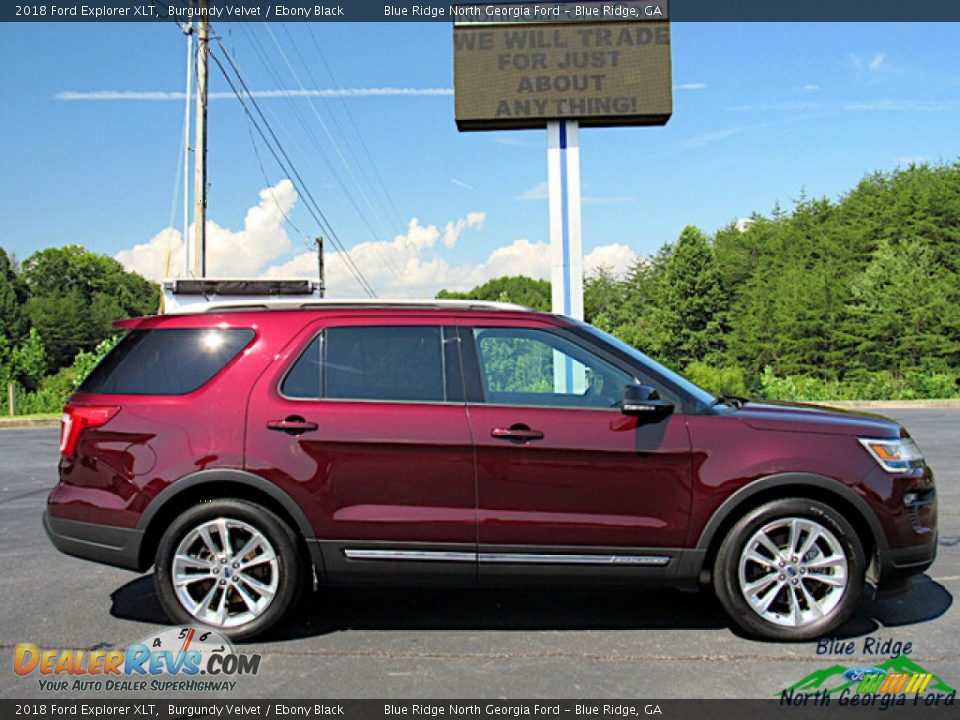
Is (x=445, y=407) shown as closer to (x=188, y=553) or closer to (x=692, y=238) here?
(x=188, y=553)

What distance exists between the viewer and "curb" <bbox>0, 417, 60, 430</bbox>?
22125 millimetres

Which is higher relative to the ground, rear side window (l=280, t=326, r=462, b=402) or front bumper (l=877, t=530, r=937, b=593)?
rear side window (l=280, t=326, r=462, b=402)

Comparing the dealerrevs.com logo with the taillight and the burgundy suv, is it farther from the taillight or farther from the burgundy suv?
the taillight

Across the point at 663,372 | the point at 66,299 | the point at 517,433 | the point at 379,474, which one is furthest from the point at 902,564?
the point at 66,299

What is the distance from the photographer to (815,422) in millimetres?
4691

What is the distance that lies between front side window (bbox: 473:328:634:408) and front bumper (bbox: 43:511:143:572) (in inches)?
81.8

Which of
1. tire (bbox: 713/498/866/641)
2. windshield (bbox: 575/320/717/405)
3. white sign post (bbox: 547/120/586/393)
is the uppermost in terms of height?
white sign post (bbox: 547/120/586/393)

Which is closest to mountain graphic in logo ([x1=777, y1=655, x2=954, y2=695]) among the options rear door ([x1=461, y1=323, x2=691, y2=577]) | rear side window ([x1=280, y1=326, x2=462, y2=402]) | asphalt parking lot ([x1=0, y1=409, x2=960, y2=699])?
asphalt parking lot ([x1=0, y1=409, x2=960, y2=699])

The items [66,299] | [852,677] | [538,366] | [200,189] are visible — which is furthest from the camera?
[66,299]

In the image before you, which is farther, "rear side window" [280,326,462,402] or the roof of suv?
the roof of suv

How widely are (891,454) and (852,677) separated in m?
1.24

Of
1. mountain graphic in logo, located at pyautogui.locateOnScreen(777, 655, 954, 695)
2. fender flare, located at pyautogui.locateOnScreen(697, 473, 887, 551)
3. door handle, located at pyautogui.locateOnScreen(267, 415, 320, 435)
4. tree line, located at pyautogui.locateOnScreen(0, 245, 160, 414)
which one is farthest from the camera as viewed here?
tree line, located at pyautogui.locateOnScreen(0, 245, 160, 414)

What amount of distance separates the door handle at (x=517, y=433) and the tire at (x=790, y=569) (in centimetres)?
115

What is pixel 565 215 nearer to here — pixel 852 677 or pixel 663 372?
pixel 663 372
